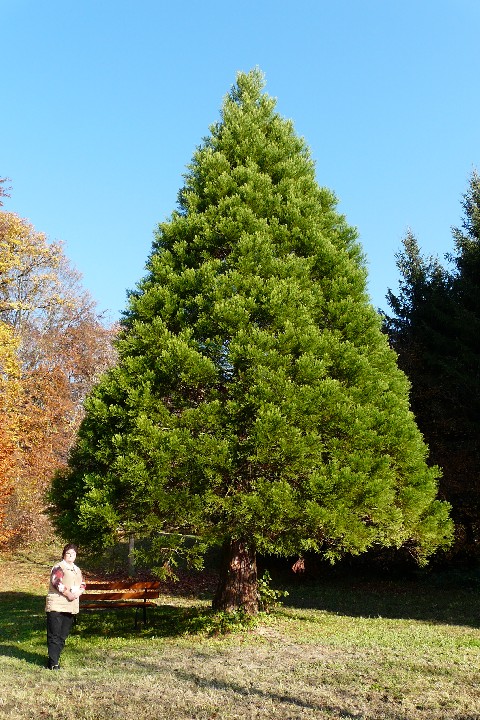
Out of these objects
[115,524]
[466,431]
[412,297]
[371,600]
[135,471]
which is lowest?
[371,600]

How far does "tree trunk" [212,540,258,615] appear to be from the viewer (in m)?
12.0

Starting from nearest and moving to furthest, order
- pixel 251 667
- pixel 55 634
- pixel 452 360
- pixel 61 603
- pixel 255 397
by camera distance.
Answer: pixel 251 667, pixel 55 634, pixel 61 603, pixel 255 397, pixel 452 360

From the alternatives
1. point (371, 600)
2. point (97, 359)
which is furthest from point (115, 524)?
point (97, 359)

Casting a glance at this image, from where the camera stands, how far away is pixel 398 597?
19.4 m

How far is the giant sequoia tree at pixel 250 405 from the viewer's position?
10.6 meters

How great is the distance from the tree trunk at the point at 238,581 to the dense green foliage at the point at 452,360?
940cm

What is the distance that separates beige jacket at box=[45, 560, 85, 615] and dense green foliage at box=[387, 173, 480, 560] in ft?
44.3

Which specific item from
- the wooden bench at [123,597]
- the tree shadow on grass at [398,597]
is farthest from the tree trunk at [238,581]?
the tree shadow on grass at [398,597]

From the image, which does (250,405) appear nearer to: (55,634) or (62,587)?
(62,587)

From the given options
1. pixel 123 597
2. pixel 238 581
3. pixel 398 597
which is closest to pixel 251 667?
pixel 238 581

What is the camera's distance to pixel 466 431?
20891 mm

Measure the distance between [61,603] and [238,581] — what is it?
164 inches

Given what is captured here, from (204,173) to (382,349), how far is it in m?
5.67

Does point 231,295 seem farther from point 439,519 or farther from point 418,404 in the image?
point 418,404
